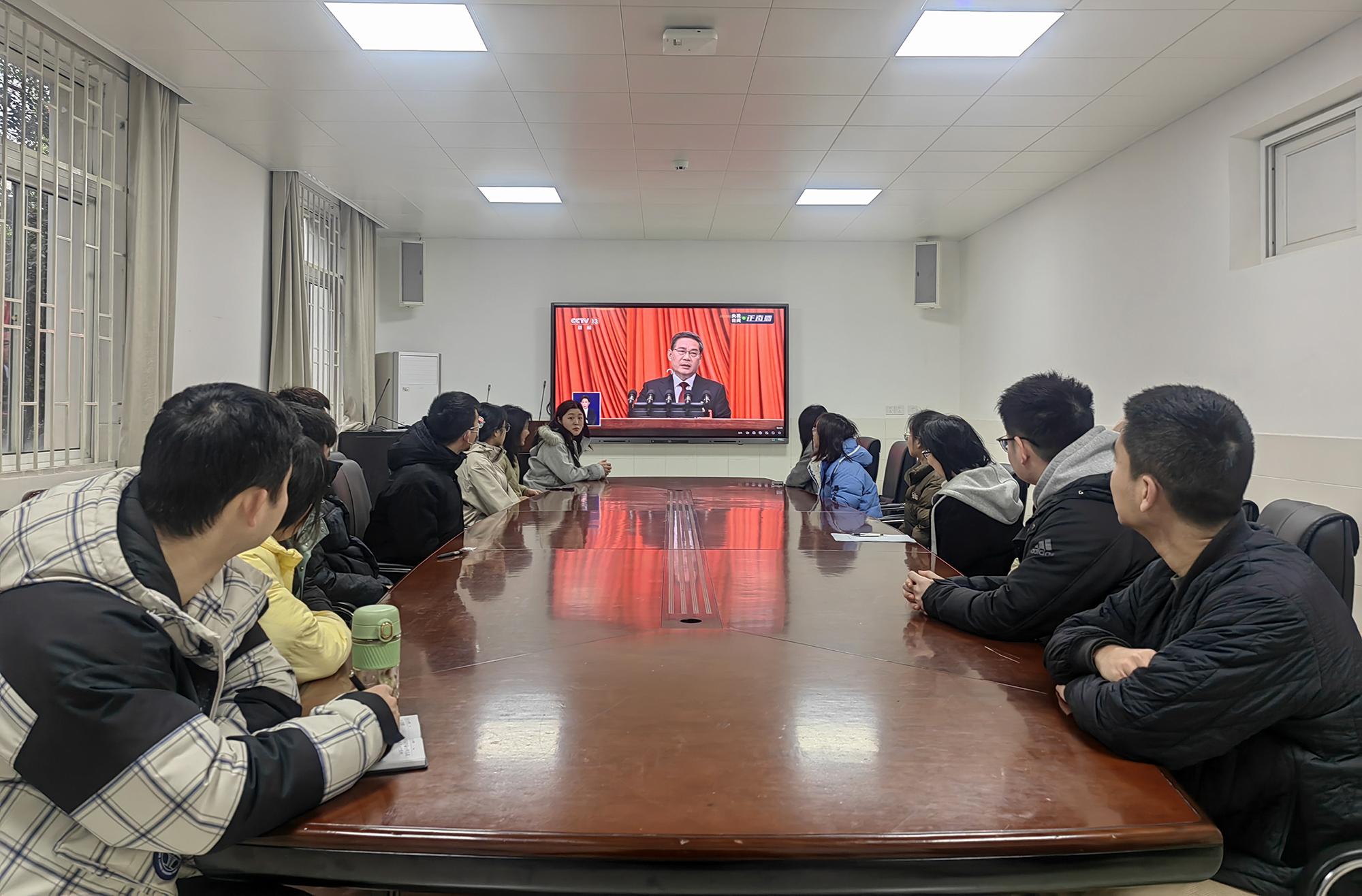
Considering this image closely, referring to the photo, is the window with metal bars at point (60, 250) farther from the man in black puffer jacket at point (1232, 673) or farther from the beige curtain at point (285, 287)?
the man in black puffer jacket at point (1232, 673)

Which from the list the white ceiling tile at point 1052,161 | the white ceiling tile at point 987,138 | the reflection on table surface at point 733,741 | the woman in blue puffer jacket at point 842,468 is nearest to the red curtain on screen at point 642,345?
the white ceiling tile at point 1052,161

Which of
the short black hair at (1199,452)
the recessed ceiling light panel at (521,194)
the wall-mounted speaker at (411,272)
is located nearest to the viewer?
the short black hair at (1199,452)

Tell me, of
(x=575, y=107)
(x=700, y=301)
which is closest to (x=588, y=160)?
(x=575, y=107)

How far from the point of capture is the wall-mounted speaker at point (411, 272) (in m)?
7.82

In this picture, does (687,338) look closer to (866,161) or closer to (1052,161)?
(866,161)

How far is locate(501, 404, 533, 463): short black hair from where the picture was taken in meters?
5.52

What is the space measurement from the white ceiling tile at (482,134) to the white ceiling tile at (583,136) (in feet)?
0.24

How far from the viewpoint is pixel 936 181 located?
5.87 m

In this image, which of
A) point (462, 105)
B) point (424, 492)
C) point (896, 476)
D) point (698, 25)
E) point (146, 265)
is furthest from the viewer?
point (896, 476)

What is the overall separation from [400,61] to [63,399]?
2185 mm

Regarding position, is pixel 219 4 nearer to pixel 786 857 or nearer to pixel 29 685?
pixel 29 685

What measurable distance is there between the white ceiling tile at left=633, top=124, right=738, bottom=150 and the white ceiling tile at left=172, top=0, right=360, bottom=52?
1.66 meters

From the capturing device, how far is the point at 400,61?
3.85 metres

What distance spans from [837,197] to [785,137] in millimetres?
1569
